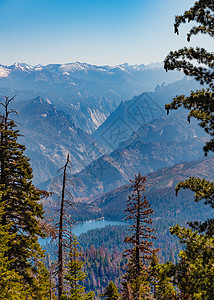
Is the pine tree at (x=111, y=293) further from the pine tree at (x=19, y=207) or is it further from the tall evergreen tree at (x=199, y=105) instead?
the tall evergreen tree at (x=199, y=105)

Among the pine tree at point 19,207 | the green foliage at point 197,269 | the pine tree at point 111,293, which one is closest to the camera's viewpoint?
the green foliage at point 197,269

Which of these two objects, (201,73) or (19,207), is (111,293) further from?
(201,73)

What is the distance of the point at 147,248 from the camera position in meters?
28.7

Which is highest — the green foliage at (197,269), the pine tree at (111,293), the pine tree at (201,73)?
the pine tree at (201,73)

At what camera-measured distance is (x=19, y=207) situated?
77.3ft

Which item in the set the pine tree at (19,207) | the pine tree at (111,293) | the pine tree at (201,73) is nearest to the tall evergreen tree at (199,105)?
the pine tree at (201,73)

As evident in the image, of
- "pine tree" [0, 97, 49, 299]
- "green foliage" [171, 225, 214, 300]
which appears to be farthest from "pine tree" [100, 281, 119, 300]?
"green foliage" [171, 225, 214, 300]

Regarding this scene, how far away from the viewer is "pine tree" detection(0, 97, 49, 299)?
22969 millimetres

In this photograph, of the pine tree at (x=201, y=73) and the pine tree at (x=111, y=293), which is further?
the pine tree at (x=111, y=293)

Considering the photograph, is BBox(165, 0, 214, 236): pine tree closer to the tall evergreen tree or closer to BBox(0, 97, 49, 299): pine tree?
the tall evergreen tree

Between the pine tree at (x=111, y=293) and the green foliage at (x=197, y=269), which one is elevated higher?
the green foliage at (x=197, y=269)

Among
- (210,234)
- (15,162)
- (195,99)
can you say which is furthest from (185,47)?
(15,162)

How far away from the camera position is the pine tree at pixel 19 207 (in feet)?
75.4

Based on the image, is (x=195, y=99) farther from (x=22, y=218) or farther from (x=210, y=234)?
(x=22, y=218)
